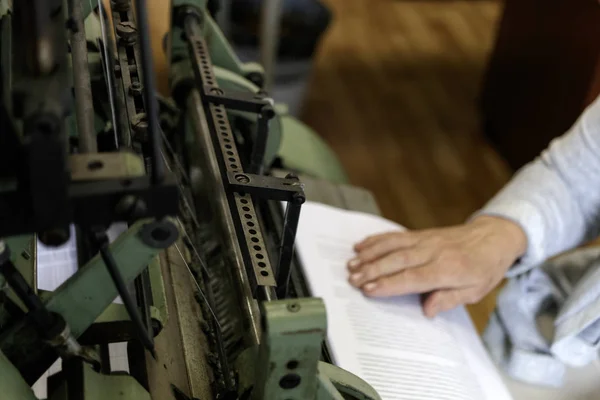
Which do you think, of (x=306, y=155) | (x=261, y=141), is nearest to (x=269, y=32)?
(x=306, y=155)

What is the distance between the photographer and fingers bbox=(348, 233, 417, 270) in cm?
106

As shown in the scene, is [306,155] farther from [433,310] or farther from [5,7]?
[5,7]

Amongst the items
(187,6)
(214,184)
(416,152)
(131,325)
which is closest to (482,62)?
(416,152)

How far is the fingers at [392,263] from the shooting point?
3.39 feet

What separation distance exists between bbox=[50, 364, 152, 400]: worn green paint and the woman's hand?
1.43ft

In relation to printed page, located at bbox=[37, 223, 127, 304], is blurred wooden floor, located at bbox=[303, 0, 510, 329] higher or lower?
lower

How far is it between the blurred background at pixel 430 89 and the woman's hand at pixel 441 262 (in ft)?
3.24

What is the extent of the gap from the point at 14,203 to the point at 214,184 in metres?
0.45

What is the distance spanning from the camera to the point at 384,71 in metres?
3.14

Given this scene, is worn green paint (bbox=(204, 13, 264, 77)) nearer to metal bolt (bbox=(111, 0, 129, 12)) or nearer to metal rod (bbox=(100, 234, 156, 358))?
metal bolt (bbox=(111, 0, 129, 12))

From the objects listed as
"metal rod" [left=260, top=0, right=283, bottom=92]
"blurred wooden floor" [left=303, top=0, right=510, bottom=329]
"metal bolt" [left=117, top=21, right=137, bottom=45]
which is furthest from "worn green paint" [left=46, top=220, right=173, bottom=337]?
"blurred wooden floor" [left=303, top=0, right=510, bottom=329]

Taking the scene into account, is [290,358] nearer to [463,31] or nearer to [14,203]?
[14,203]

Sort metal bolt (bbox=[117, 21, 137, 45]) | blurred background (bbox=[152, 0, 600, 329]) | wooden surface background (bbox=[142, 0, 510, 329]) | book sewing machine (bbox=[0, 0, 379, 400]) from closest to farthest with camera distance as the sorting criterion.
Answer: book sewing machine (bbox=[0, 0, 379, 400]), metal bolt (bbox=[117, 21, 137, 45]), blurred background (bbox=[152, 0, 600, 329]), wooden surface background (bbox=[142, 0, 510, 329])

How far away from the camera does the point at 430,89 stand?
307cm
